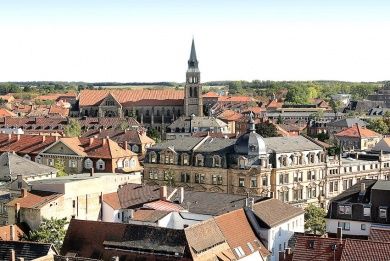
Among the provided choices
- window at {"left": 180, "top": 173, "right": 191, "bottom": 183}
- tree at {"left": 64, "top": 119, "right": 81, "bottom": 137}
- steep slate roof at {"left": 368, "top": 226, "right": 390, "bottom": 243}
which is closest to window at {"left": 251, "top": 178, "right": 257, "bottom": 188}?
window at {"left": 180, "top": 173, "right": 191, "bottom": 183}

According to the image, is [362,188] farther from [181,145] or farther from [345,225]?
[181,145]

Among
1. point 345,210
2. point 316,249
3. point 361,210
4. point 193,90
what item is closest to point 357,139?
point 193,90

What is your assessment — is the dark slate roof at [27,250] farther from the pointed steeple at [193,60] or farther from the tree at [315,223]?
the pointed steeple at [193,60]

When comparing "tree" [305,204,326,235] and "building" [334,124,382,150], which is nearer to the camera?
"tree" [305,204,326,235]

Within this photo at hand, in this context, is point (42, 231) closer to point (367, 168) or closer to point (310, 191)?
point (310, 191)

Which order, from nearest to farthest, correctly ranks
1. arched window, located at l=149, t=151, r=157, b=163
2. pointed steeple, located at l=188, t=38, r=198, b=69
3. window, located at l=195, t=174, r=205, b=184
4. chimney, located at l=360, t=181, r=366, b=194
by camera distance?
chimney, located at l=360, t=181, r=366, b=194, window, located at l=195, t=174, r=205, b=184, arched window, located at l=149, t=151, r=157, b=163, pointed steeple, located at l=188, t=38, r=198, b=69

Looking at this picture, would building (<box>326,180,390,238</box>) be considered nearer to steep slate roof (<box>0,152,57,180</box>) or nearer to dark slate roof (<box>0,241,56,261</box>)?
dark slate roof (<box>0,241,56,261</box>)

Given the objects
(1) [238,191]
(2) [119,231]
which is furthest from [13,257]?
(1) [238,191]
